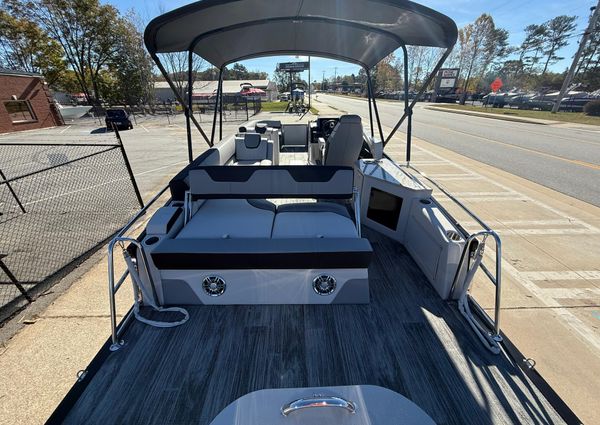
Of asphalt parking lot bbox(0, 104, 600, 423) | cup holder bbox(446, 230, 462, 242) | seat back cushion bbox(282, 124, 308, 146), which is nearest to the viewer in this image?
asphalt parking lot bbox(0, 104, 600, 423)

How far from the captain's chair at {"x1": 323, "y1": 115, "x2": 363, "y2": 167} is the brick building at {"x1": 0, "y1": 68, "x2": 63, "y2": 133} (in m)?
22.5

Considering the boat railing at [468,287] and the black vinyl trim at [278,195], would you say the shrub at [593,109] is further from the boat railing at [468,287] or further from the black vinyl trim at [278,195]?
the black vinyl trim at [278,195]

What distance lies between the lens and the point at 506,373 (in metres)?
1.72

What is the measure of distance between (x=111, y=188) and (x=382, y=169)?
610cm

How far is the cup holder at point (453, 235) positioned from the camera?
234cm

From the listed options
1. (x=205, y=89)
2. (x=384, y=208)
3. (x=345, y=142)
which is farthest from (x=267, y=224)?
(x=205, y=89)

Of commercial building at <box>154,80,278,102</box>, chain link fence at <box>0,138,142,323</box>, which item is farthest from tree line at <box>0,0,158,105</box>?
chain link fence at <box>0,138,142,323</box>

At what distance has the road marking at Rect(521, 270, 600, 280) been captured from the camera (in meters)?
3.14

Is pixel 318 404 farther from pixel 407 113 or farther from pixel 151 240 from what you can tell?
pixel 407 113

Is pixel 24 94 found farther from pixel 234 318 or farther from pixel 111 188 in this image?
pixel 234 318

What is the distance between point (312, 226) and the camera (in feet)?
8.09

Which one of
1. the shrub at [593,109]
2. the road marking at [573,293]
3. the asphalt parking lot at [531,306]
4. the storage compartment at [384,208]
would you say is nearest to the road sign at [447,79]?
the shrub at [593,109]

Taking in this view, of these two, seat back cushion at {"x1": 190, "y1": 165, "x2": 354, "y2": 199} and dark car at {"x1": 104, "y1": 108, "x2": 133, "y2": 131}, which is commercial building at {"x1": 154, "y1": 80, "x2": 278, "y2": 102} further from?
seat back cushion at {"x1": 190, "y1": 165, "x2": 354, "y2": 199}

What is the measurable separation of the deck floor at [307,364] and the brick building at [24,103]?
908 inches
